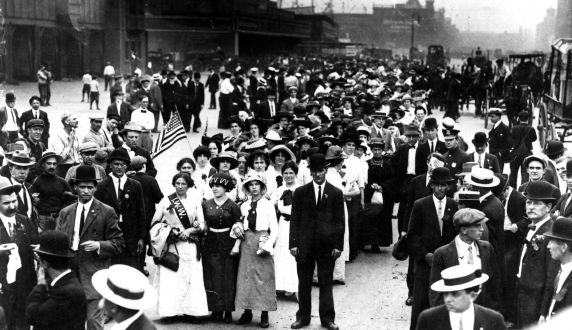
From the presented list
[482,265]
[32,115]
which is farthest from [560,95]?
[482,265]

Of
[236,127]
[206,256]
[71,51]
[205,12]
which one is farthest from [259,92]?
[205,12]

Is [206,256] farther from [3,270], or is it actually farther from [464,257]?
[464,257]

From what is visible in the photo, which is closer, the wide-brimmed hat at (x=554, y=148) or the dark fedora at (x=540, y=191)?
the dark fedora at (x=540, y=191)

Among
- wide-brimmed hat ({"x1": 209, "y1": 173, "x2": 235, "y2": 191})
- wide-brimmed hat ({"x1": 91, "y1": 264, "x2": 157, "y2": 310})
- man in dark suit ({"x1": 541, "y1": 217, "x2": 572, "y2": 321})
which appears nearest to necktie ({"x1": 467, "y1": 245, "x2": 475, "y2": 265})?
man in dark suit ({"x1": 541, "y1": 217, "x2": 572, "y2": 321})

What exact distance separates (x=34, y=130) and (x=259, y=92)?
435 inches

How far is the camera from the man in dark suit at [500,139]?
14.3 m

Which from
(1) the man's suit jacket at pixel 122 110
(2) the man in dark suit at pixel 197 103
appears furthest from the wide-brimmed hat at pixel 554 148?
(2) the man in dark suit at pixel 197 103

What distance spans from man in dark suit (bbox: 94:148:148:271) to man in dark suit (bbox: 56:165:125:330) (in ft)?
3.82

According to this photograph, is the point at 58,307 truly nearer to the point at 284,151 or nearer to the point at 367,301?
the point at 367,301

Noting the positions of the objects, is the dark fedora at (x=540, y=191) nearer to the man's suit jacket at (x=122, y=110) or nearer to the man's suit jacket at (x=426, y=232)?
the man's suit jacket at (x=426, y=232)

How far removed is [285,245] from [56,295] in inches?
161

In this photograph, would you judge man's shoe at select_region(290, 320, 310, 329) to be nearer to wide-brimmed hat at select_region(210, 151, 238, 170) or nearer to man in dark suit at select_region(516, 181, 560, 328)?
wide-brimmed hat at select_region(210, 151, 238, 170)

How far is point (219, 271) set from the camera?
8.29 m

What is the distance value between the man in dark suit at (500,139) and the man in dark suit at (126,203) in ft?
26.3
